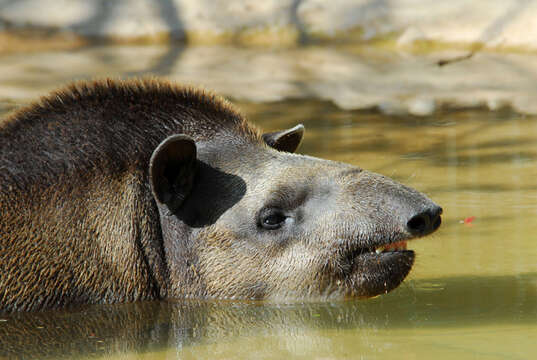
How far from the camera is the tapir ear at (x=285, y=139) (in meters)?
6.35

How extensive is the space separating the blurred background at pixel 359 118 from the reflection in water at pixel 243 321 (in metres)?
0.01

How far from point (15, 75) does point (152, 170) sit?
30.7 ft

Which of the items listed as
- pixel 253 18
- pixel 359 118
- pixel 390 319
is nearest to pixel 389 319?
pixel 390 319

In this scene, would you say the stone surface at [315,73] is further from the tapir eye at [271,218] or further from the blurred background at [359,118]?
the tapir eye at [271,218]

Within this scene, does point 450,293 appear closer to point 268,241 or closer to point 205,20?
point 268,241

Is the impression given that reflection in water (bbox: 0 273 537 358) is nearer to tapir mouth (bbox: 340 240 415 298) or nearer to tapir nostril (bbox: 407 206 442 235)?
tapir mouth (bbox: 340 240 415 298)

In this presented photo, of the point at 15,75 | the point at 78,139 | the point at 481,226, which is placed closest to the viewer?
the point at 78,139

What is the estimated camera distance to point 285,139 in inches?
253

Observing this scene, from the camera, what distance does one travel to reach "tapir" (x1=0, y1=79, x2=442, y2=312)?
213 inches

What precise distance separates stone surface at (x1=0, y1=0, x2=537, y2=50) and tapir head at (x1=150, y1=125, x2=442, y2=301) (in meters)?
11.6

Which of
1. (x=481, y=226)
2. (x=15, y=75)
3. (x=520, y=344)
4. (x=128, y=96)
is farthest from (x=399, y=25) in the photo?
(x=520, y=344)

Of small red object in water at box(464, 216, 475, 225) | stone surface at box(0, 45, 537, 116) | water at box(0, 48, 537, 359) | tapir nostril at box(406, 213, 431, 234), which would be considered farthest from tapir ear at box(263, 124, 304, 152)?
stone surface at box(0, 45, 537, 116)

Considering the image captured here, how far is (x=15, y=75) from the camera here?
14.1 m

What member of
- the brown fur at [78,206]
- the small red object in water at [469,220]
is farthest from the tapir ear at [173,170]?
the small red object in water at [469,220]
